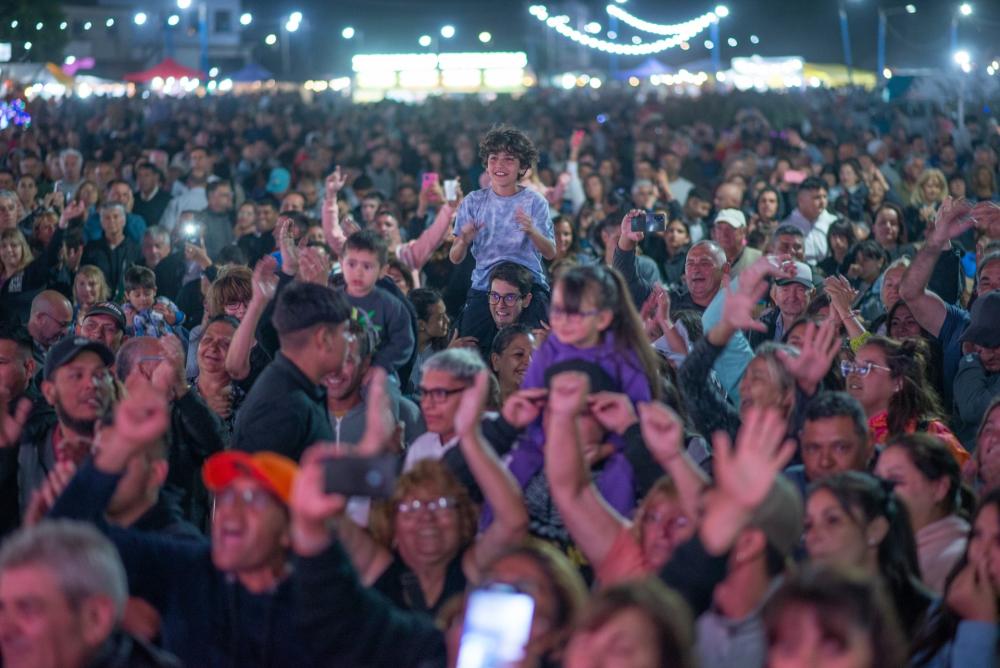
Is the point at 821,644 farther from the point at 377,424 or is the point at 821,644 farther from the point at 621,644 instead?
the point at 377,424

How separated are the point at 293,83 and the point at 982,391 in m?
52.0

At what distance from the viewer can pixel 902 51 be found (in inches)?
2192

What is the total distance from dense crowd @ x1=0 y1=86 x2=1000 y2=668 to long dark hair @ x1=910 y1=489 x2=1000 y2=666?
0.04 ft

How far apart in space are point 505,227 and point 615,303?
3031 mm

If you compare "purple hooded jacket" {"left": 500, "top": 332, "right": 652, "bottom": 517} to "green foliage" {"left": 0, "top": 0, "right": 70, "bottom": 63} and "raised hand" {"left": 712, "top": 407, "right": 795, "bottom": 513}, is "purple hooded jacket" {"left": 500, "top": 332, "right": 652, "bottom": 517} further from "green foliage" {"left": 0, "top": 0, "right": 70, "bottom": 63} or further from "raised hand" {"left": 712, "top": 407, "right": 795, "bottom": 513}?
"green foliage" {"left": 0, "top": 0, "right": 70, "bottom": 63}

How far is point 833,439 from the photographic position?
4988 millimetres

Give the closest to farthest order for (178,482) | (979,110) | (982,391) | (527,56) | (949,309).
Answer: (178,482) → (982,391) → (949,309) → (979,110) → (527,56)

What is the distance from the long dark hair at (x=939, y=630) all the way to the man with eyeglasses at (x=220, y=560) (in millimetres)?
1691

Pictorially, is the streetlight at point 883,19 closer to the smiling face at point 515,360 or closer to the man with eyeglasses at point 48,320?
the man with eyeglasses at point 48,320

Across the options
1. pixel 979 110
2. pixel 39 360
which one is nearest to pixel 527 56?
pixel 979 110

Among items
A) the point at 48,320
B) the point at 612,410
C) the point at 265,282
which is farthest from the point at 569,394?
the point at 48,320

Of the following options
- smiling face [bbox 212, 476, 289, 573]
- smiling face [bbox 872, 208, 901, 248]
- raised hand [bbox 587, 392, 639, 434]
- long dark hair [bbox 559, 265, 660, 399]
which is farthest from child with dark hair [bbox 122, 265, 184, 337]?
smiling face [bbox 872, 208, 901, 248]

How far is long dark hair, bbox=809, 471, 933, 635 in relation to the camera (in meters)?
4.07

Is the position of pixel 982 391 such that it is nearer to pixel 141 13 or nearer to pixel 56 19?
pixel 56 19
